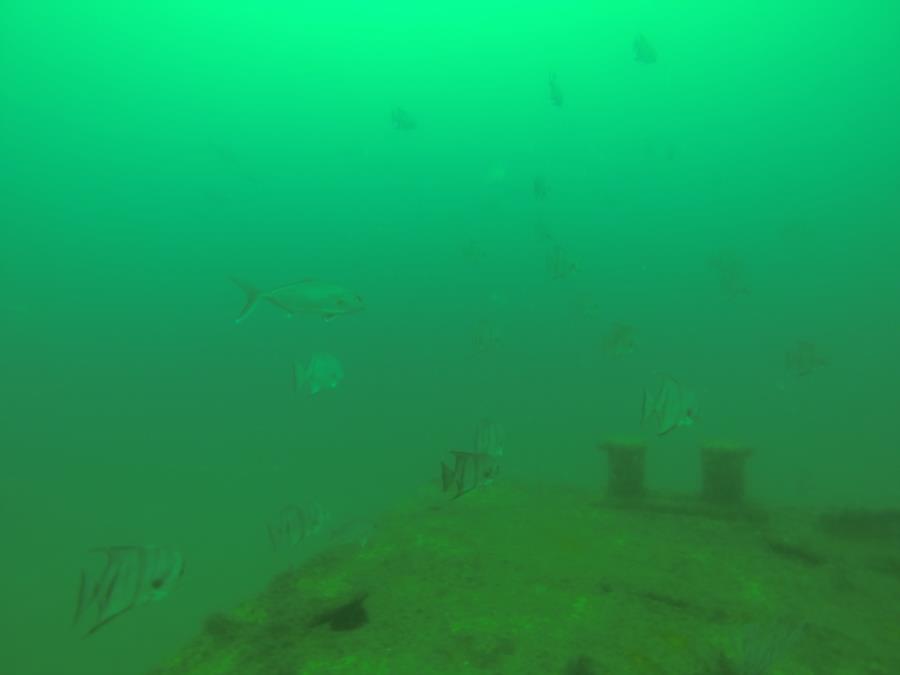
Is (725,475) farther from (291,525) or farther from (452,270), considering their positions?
(452,270)

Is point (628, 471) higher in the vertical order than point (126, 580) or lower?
lower

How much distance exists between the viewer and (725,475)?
7.61 metres

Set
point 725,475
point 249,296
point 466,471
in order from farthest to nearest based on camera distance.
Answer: point 725,475 → point 249,296 → point 466,471

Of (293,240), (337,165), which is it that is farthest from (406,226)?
(293,240)

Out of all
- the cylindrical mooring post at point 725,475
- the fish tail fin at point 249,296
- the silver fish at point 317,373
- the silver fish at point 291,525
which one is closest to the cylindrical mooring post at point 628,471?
the cylindrical mooring post at point 725,475

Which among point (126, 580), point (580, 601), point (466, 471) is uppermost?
point (466, 471)

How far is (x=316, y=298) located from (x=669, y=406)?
3.81 metres

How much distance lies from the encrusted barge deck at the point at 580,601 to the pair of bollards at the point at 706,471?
1.68ft

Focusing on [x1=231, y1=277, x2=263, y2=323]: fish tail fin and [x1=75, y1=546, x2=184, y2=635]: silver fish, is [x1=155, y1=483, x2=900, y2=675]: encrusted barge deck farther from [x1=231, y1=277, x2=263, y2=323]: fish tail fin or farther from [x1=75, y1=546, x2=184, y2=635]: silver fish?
[x1=231, y1=277, x2=263, y2=323]: fish tail fin

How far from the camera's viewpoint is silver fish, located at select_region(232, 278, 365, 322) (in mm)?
6004

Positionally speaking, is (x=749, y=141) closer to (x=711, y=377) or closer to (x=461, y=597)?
(x=711, y=377)

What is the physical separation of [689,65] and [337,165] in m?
54.0

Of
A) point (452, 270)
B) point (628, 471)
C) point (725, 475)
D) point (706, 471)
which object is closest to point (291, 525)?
point (628, 471)

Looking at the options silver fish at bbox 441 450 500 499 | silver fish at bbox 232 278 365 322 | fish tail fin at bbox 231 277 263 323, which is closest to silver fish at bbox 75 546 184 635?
silver fish at bbox 441 450 500 499
